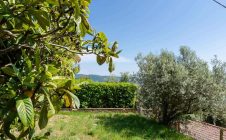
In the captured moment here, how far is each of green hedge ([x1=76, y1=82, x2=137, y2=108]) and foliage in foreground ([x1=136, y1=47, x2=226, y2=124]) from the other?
22.1 ft

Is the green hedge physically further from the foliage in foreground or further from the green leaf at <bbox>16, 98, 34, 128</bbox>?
the green leaf at <bbox>16, 98, 34, 128</bbox>

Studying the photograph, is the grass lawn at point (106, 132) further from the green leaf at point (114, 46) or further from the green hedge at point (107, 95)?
the green hedge at point (107, 95)

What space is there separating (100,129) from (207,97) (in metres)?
6.34

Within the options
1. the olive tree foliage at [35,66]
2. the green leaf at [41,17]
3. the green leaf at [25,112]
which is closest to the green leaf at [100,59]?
the olive tree foliage at [35,66]

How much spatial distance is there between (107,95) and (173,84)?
9913 millimetres

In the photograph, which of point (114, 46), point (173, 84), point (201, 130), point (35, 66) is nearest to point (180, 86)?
point (173, 84)

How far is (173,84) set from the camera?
60.1 feet

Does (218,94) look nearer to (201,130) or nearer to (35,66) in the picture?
(201,130)

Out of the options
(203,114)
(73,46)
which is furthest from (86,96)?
(73,46)

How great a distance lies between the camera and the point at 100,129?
14.4 m

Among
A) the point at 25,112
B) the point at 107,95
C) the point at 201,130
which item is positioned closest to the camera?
the point at 25,112

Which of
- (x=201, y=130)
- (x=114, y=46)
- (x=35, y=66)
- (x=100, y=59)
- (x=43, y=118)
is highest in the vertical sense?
(x=114, y=46)

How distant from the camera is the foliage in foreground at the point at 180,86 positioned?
696 inches

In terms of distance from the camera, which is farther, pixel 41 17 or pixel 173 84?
pixel 173 84
